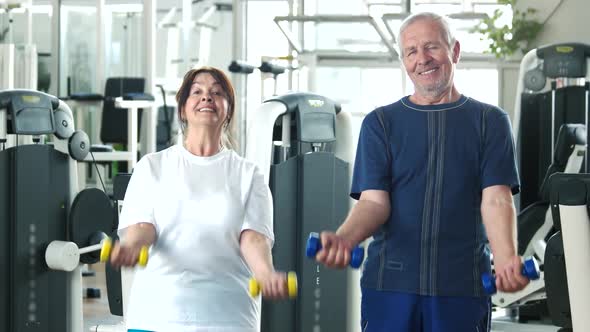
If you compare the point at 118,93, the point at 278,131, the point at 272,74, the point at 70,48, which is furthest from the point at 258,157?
the point at 70,48

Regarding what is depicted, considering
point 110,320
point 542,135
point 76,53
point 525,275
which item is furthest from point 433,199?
point 76,53

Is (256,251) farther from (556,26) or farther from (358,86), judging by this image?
(358,86)

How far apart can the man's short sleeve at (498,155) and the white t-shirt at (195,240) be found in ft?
1.65

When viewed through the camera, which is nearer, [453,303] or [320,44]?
[453,303]

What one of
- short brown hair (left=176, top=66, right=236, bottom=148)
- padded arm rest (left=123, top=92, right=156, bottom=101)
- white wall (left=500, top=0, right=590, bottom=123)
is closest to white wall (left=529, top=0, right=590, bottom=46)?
white wall (left=500, top=0, right=590, bottom=123)

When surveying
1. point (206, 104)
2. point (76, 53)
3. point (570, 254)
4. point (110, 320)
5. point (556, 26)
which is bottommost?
point (110, 320)

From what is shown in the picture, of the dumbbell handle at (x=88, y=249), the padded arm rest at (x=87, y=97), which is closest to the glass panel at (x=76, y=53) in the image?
the padded arm rest at (x=87, y=97)

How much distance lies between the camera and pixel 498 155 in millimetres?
2359

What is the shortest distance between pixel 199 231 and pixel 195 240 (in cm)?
2

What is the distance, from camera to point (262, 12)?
11117mm

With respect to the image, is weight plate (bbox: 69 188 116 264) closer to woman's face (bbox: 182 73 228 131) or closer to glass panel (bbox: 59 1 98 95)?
woman's face (bbox: 182 73 228 131)

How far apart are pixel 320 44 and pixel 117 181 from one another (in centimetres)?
600

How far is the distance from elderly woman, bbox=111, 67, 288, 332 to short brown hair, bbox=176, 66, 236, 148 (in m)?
0.04

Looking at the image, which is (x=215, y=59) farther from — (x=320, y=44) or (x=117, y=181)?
(x=117, y=181)
